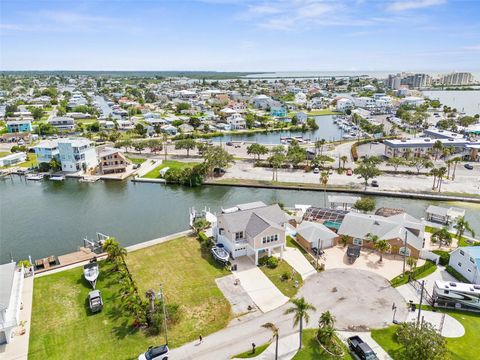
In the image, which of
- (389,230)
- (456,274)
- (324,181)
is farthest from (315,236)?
(324,181)

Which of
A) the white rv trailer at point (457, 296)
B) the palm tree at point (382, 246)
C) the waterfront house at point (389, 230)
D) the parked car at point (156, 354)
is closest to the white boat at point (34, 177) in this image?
the parked car at point (156, 354)

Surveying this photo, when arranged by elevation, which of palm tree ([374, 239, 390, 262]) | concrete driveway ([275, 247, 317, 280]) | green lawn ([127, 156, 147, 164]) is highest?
palm tree ([374, 239, 390, 262])

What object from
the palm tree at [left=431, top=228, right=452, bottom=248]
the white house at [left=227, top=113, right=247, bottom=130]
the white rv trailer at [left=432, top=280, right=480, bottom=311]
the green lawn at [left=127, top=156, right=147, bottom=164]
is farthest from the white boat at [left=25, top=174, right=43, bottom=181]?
the white rv trailer at [left=432, top=280, right=480, bottom=311]

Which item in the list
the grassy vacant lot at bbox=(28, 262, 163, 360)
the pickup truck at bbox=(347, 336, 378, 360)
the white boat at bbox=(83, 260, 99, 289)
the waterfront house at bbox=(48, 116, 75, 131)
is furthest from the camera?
the waterfront house at bbox=(48, 116, 75, 131)

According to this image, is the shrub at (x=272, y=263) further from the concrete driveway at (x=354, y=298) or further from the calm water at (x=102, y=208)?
the calm water at (x=102, y=208)

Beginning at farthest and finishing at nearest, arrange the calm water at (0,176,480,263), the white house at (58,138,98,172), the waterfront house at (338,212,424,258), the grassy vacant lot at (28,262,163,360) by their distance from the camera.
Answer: the white house at (58,138,98,172)
the calm water at (0,176,480,263)
the waterfront house at (338,212,424,258)
the grassy vacant lot at (28,262,163,360)

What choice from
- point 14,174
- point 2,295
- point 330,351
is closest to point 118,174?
point 14,174

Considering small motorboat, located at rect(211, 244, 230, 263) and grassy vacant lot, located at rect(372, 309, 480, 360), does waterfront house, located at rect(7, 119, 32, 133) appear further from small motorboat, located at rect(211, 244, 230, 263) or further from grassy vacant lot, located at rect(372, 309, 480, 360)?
grassy vacant lot, located at rect(372, 309, 480, 360)
